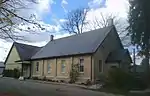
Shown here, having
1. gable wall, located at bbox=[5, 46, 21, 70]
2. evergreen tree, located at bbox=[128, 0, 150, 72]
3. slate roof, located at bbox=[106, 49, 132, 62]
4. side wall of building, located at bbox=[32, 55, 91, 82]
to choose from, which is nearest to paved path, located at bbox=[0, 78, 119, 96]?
side wall of building, located at bbox=[32, 55, 91, 82]

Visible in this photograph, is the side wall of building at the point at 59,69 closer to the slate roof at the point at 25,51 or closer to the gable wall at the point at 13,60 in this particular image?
the slate roof at the point at 25,51

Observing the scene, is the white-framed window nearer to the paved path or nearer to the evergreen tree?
the evergreen tree

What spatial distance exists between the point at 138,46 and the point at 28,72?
23471mm

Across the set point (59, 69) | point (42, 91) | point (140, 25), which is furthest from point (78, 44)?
point (42, 91)

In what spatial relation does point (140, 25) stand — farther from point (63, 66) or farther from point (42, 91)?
point (42, 91)

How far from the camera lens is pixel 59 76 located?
4019 centimetres

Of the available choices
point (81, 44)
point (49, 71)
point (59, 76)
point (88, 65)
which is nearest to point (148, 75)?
point (88, 65)

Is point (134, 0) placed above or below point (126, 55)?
above

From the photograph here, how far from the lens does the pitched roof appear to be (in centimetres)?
3658

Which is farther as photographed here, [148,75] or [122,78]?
[148,75]

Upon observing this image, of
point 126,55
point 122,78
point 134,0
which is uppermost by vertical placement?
point 134,0

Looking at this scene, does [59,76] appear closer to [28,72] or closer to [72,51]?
[72,51]

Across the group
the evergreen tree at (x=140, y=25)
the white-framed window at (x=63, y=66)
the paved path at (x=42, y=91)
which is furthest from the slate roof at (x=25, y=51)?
the paved path at (x=42, y=91)

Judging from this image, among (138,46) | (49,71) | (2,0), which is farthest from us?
(49,71)
